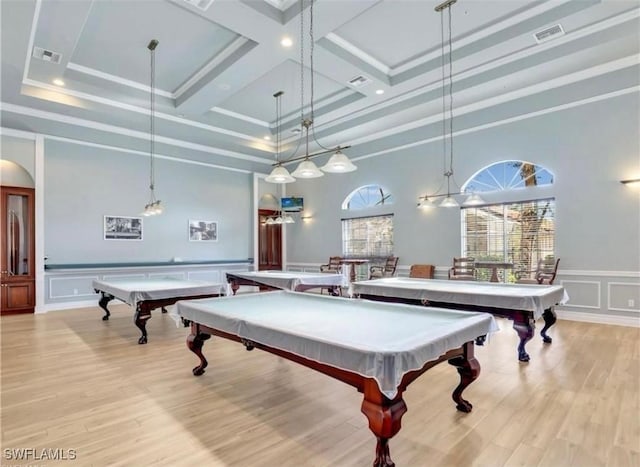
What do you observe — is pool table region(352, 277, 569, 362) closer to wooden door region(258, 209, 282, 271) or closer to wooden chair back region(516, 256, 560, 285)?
wooden chair back region(516, 256, 560, 285)

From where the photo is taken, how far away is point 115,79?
609cm

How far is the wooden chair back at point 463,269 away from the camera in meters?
6.41

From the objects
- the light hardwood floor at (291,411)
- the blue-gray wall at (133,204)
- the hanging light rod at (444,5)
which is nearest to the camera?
the light hardwood floor at (291,411)

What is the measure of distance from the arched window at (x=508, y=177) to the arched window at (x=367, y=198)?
1954 mm

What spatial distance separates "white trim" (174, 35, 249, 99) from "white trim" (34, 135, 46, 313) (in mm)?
2899

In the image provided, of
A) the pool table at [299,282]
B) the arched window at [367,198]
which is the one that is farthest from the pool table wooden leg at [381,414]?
the arched window at [367,198]

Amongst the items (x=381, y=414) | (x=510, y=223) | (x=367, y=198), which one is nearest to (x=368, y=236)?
(x=367, y=198)

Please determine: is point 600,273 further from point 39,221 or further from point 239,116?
point 39,221

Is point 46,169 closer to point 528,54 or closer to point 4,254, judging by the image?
point 4,254

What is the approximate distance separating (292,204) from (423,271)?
4501 millimetres

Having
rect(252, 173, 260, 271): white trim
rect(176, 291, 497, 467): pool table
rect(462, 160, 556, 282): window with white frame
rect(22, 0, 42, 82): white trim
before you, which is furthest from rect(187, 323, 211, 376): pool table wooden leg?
rect(252, 173, 260, 271): white trim

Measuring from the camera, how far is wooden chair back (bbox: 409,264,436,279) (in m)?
7.51

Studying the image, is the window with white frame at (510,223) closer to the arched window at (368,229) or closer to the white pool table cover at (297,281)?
the arched window at (368,229)

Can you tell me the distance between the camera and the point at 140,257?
830 cm
